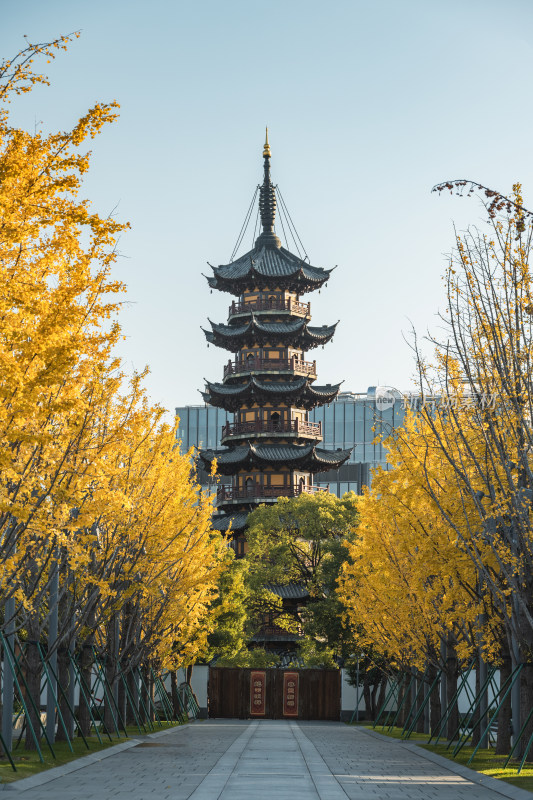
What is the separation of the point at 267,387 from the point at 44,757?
42875mm

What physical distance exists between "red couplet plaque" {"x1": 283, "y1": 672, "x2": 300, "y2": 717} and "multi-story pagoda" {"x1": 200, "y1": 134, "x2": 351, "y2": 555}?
1162cm

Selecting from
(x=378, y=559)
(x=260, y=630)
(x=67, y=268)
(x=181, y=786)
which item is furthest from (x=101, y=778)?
(x=260, y=630)

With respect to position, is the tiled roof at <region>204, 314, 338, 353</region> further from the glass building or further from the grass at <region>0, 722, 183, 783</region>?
the glass building

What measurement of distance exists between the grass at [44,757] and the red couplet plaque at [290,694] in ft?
80.3

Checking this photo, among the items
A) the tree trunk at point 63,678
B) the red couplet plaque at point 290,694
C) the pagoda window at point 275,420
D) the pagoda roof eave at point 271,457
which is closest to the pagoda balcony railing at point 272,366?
the pagoda window at point 275,420

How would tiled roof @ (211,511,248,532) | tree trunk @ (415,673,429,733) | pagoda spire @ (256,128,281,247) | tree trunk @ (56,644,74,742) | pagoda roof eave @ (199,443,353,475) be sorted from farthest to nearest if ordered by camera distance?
1. pagoda spire @ (256,128,281,247)
2. pagoda roof eave @ (199,443,353,475)
3. tiled roof @ (211,511,248,532)
4. tree trunk @ (415,673,429,733)
5. tree trunk @ (56,644,74,742)

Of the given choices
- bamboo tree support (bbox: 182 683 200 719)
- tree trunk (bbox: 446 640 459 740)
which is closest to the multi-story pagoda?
bamboo tree support (bbox: 182 683 200 719)

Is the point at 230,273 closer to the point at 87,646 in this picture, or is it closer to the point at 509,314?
the point at 87,646

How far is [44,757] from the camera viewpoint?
1864 centimetres

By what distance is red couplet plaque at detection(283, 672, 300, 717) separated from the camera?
49.8m

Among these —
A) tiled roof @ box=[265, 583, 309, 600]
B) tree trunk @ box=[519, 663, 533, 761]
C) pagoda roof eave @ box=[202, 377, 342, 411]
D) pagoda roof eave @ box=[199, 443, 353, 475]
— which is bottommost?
tree trunk @ box=[519, 663, 533, 761]

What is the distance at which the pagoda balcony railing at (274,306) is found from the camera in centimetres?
6269

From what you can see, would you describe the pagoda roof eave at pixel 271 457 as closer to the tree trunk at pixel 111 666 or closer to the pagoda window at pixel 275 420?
the pagoda window at pixel 275 420

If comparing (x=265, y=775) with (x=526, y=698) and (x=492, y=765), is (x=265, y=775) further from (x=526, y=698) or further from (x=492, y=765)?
(x=526, y=698)
